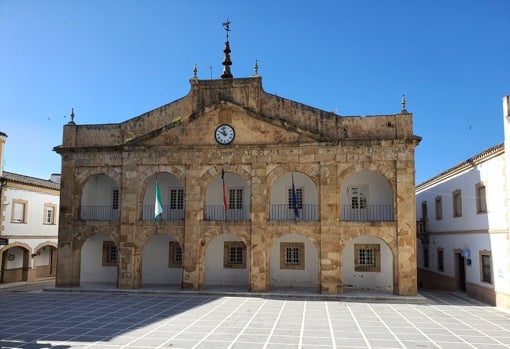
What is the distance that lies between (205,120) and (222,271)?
829cm

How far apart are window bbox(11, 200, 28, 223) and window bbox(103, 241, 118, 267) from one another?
6.01 m

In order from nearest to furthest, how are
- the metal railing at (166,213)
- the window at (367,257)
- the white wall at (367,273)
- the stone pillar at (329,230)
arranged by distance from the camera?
the stone pillar at (329,230)
the white wall at (367,273)
the window at (367,257)
the metal railing at (166,213)

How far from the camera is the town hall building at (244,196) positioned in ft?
68.7

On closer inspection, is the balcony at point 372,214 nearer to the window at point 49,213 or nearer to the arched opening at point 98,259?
the arched opening at point 98,259

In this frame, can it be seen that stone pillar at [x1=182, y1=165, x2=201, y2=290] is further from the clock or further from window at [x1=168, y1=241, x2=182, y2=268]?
window at [x1=168, y1=241, x2=182, y2=268]

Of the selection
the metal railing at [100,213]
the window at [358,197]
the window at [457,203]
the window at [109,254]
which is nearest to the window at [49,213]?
the metal railing at [100,213]

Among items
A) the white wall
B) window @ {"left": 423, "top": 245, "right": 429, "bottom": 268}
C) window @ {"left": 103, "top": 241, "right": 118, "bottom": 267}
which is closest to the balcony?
the white wall

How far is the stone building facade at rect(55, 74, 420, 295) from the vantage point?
2095cm

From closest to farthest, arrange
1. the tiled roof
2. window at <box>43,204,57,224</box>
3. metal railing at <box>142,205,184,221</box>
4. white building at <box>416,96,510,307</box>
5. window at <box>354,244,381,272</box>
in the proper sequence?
white building at <box>416,96,510,307</box>
window at <box>354,244,381,272</box>
metal railing at <box>142,205,184,221</box>
the tiled roof
window at <box>43,204,57,224</box>

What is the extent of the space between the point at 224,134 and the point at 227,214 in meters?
4.47

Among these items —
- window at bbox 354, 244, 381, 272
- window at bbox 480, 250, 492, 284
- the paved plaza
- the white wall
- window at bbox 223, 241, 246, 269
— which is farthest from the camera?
window at bbox 223, 241, 246, 269

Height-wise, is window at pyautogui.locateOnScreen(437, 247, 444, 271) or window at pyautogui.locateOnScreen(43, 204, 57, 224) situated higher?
window at pyautogui.locateOnScreen(43, 204, 57, 224)

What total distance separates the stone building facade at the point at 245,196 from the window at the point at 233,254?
6 cm

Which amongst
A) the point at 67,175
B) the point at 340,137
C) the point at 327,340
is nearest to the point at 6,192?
the point at 67,175
